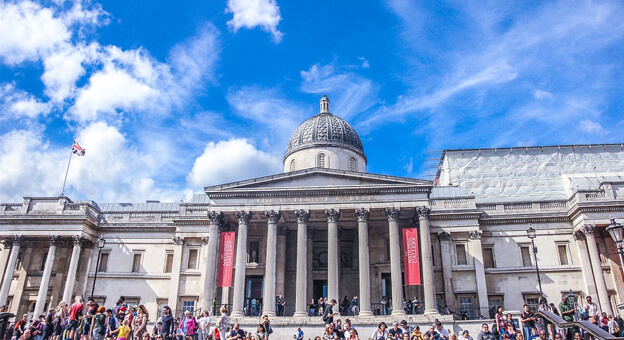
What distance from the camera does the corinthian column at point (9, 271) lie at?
35.5 m

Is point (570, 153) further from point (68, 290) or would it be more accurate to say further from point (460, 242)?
point (68, 290)

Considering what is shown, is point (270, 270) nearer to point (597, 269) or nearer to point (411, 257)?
point (411, 257)

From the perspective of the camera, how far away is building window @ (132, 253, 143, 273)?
39.2 m

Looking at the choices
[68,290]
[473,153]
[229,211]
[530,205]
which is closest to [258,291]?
[229,211]

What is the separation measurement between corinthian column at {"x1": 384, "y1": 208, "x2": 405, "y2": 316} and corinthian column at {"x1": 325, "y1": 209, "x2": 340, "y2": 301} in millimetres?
3478

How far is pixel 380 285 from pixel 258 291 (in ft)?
29.7

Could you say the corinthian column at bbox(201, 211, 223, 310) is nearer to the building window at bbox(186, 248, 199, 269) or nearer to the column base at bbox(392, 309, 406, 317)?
the building window at bbox(186, 248, 199, 269)

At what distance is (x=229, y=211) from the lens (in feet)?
108

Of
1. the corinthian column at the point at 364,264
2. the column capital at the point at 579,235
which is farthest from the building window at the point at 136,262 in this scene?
the column capital at the point at 579,235

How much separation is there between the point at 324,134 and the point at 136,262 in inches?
739

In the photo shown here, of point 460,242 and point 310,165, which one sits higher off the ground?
point 310,165

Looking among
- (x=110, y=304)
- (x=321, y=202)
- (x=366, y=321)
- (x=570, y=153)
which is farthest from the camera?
(x=570, y=153)

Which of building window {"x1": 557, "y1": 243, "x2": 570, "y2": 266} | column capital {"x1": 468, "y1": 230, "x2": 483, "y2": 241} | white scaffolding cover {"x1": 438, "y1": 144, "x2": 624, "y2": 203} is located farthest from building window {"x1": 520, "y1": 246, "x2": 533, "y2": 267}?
white scaffolding cover {"x1": 438, "y1": 144, "x2": 624, "y2": 203}

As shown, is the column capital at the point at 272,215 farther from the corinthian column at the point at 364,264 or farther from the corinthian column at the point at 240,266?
the corinthian column at the point at 364,264
